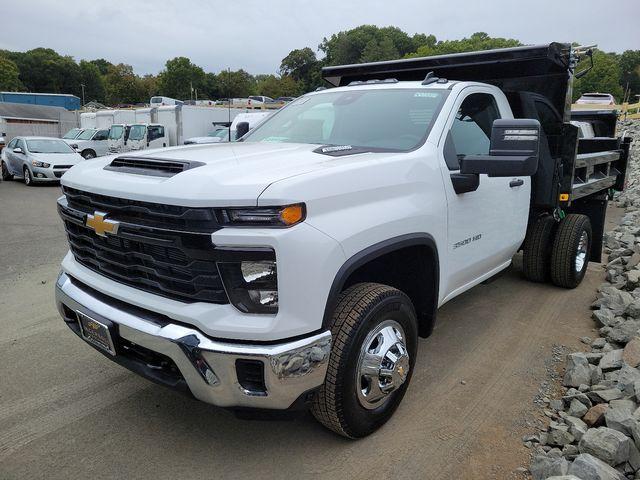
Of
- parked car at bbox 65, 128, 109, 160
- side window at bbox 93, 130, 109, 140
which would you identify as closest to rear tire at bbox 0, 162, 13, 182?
parked car at bbox 65, 128, 109, 160

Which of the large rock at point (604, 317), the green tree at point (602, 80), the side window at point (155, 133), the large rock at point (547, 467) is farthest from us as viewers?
the green tree at point (602, 80)

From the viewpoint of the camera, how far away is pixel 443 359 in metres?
3.88

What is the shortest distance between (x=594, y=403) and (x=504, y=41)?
94.7m

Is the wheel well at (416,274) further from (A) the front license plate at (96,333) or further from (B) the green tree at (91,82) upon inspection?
(B) the green tree at (91,82)

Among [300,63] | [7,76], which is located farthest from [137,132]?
[300,63]

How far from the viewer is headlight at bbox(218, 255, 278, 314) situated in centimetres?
221

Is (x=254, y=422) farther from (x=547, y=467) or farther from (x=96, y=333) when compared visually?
(x=547, y=467)

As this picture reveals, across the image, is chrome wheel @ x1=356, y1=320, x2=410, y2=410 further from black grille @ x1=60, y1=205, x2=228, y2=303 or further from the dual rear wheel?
the dual rear wheel

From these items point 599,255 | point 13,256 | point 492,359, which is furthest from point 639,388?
point 13,256

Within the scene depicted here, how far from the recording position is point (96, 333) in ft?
8.68

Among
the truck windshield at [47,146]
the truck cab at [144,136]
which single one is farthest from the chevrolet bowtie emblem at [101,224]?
the truck cab at [144,136]

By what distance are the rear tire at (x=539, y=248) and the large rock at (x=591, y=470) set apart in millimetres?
3177

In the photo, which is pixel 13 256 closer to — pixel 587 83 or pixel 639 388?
pixel 639 388

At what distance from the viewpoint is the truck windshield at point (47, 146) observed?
52.3 ft
